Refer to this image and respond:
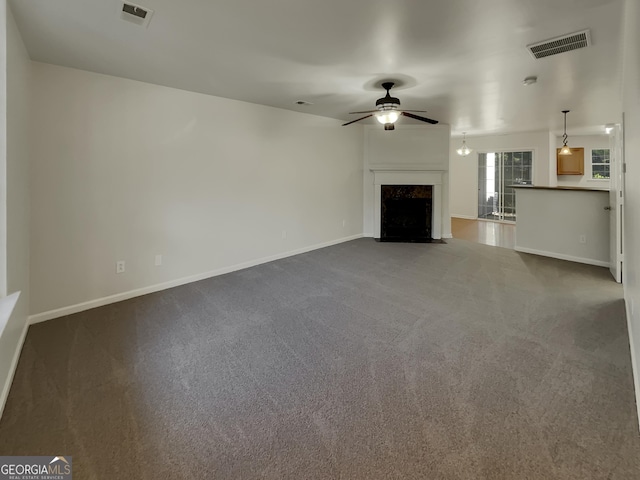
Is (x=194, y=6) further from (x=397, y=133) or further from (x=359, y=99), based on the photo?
(x=397, y=133)

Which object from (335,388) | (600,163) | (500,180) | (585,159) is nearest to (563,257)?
(500,180)

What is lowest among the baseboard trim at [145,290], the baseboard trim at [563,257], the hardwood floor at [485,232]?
the baseboard trim at [145,290]

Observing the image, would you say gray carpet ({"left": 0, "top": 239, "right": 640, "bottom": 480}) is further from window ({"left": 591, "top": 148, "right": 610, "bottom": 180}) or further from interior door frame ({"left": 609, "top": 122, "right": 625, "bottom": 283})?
window ({"left": 591, "top": 148, "right": 610, "bottom": 180})

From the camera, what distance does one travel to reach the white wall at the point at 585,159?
876 cm

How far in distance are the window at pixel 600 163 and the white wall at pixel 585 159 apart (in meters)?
0.09

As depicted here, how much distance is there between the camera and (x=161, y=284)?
3939 mm

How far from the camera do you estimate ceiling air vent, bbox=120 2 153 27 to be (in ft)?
7.11

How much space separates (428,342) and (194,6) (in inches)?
118

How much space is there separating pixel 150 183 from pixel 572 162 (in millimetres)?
10374

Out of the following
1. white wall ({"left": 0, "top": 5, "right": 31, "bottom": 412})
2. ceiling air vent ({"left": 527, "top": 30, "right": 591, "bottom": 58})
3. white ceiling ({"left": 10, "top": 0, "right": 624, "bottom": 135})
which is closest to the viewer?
white wall ({"left": 0, "top": 5, "right": 31, "bottom": 412})

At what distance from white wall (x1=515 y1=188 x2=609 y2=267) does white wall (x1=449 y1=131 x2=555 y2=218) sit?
121 inches

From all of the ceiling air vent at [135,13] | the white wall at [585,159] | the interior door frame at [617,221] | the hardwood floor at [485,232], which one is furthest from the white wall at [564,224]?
the ceiling air vent at [135,13]

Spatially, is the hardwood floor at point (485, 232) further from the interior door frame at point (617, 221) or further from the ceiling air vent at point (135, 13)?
the ceiling air vent at point (135, 13)

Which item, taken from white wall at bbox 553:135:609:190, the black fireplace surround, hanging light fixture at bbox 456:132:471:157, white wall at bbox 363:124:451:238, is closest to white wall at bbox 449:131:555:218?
hanging light fixture at bbox 456:132:471:157
